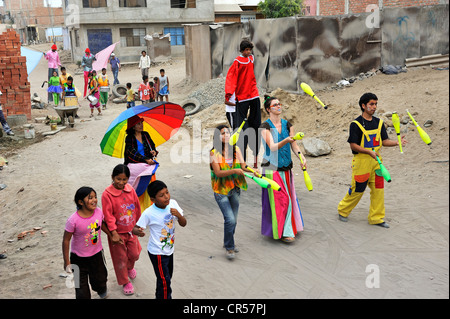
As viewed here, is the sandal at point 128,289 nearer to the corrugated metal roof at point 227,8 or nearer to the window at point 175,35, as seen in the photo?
the window at point 175,35

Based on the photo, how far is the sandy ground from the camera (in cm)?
481

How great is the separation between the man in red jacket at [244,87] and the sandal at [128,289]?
3522 mm

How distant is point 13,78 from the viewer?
573 inches

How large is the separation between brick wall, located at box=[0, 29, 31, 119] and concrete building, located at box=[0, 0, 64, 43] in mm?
34535

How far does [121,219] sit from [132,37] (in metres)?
29.4

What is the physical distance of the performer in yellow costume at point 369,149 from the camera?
5.84 metres

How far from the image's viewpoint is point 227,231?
539cm

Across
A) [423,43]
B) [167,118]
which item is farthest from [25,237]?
[423,43]

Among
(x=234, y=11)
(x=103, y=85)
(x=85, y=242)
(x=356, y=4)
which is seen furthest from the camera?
(x=234, y=11)

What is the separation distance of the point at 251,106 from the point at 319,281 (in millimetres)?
3825
